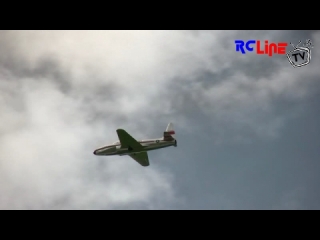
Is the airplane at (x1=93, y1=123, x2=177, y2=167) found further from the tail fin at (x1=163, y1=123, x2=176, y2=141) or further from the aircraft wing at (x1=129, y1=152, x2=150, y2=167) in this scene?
the aircraft wing at (x1=129, y1=152, x2=150, y2=167)

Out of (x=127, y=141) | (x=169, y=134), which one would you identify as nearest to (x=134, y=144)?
(x=127, y=141)

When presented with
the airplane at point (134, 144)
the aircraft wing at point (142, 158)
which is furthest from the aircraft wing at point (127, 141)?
the aircraft wing at point (142, 158)

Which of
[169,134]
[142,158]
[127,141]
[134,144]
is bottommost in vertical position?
[134,144]

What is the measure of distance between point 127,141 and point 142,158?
9126mm

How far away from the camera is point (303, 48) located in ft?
169

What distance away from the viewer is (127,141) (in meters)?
64.9

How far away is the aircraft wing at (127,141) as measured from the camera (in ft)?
206

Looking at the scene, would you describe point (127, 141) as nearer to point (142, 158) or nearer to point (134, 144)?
point (134, 144)

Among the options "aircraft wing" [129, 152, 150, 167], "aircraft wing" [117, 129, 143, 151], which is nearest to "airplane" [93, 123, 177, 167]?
"aircraft wing" [117, 129, 143, 151]

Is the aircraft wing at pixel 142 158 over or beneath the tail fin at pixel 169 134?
beneath

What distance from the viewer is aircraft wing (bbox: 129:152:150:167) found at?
7169 cm

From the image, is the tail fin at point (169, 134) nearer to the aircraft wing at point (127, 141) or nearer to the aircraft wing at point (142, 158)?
the aircraft wing at point (127, 141)

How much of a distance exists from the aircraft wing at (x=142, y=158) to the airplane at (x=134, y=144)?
131cm
